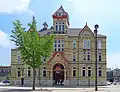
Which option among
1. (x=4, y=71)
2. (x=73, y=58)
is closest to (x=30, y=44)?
(x=73, y=58)

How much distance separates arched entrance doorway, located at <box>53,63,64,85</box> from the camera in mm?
67075

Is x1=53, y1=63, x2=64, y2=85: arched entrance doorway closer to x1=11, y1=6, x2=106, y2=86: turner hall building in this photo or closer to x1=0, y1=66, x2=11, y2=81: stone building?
x1=11, y1=6, x2=106, y2=86: turner hall building

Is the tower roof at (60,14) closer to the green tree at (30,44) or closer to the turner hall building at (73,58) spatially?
the turner hall building at (73,58)

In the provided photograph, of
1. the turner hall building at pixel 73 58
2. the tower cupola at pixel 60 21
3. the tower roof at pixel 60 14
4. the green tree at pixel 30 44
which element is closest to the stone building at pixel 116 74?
the turner hall building at pixel 73 58

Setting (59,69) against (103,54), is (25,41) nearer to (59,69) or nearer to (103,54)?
(59,69)

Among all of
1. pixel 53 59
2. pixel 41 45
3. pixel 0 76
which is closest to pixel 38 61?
pixel 41 45

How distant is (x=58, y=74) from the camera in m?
69.0

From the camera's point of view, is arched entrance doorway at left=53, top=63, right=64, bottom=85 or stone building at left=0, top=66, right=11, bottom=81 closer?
arched entrance doorway at left=53, top=63, right=64, bottom=85

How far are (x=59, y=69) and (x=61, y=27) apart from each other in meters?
9.59

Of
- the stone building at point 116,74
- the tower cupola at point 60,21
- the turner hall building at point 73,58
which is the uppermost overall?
the tower cupola at point 60,21

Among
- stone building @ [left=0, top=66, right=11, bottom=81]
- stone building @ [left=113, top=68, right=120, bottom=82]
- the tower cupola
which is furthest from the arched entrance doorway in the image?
stone building @ [left=113, top=68, right=120, bottom=82]

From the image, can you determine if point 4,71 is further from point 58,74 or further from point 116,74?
point 58,74

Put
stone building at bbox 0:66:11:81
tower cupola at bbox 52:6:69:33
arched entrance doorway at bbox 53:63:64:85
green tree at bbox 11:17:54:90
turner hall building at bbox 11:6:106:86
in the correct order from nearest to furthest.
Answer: green tree at bbox 11:17:54:90, arched entrance doorway at bbox 53:63:64:85, turner hall building at bbox 11:6:106:86, tower cupola at bbox 52:6:69:33, stone building at bbox 0:66:11:81

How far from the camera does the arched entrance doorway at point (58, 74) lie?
67.1 metres
